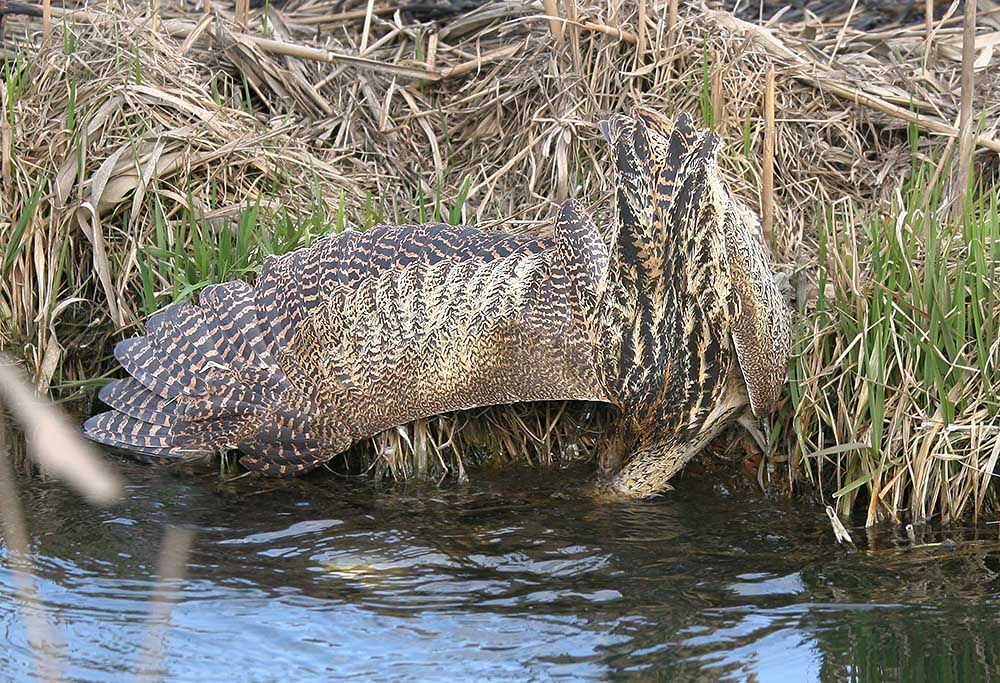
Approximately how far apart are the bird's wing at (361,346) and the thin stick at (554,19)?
1518 mm

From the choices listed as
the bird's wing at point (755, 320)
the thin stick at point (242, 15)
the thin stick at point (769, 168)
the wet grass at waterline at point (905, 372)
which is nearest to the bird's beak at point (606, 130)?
the bird's wing at point (755, 320)

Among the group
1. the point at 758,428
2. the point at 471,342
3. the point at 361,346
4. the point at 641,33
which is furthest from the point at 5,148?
the point at 758,428

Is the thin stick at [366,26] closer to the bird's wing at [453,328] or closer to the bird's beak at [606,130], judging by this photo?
the bird's wing at [453,328]

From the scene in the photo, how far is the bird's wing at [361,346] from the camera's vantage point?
5.42m

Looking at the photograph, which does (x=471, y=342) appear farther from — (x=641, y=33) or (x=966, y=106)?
(x=966, y=106)

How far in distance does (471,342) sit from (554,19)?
2.02 metres

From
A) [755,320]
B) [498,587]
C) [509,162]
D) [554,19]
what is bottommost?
[498,587]

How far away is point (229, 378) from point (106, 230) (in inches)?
47.5

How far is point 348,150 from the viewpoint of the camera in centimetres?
699

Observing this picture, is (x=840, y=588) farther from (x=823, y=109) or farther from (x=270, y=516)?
(x=823, y=109)

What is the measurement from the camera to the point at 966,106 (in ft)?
17.6

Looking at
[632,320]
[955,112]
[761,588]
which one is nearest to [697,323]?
[632,320]

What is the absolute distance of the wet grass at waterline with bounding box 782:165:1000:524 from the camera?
4.93 metres

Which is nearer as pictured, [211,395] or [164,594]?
[164,594]
